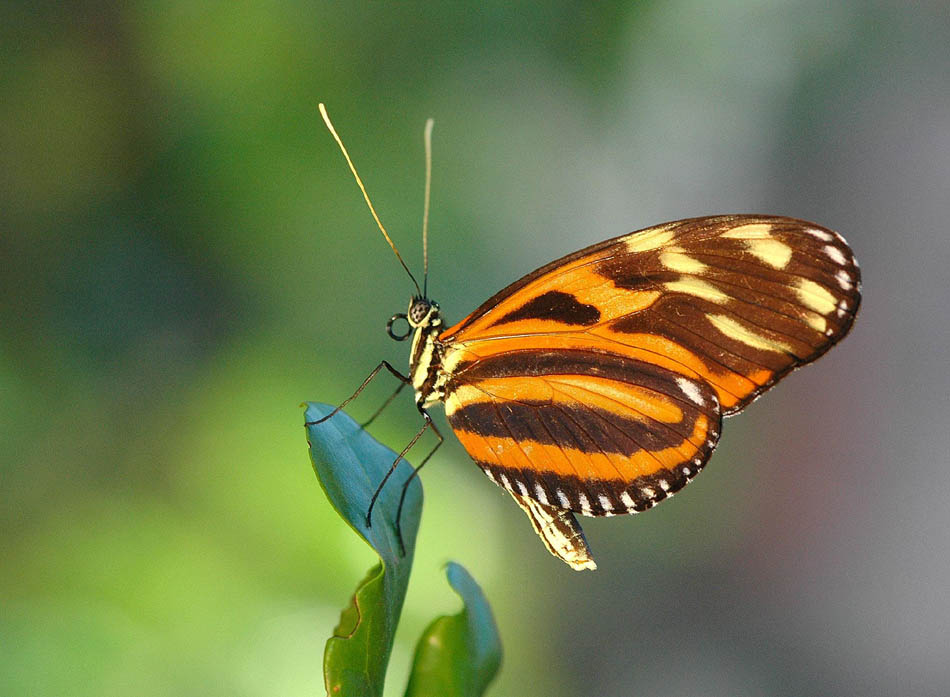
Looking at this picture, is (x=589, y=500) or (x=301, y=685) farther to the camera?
(x=301, y=685)

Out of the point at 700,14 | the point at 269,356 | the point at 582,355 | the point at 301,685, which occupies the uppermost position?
the point at 700,14

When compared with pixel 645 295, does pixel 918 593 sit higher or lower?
lower

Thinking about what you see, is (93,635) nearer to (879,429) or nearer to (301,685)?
(301,685)

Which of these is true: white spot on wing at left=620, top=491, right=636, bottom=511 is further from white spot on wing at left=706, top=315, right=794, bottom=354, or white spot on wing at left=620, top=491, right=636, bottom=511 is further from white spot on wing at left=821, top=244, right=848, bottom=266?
white spot on wing at left=821, top=244, right=848, bottom=266

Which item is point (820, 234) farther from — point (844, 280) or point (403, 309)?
point (403, 309)

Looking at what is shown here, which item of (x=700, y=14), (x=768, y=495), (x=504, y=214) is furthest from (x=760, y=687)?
(x=700, y=14)

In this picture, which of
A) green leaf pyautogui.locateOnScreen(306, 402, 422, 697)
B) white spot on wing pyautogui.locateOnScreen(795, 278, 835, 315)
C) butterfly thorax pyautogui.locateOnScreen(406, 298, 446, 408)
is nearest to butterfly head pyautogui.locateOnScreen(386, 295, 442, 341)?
butterfly thorax pyautogui.locateOnScreen(406, 298, 446, 408)

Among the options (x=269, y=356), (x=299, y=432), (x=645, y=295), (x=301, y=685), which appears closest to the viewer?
(x=645, y=295)

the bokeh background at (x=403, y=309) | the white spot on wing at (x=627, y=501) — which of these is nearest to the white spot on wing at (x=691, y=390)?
the white spot on wing at (x=627, y=501)
